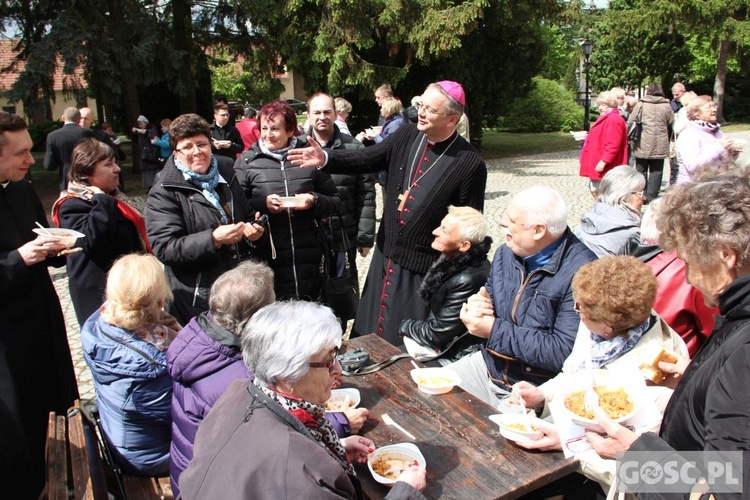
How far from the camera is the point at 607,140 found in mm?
8195

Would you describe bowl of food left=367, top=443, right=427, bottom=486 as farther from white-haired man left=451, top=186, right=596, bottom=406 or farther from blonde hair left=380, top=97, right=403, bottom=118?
blonde hair left=380, top=97, right=403, bottom=118

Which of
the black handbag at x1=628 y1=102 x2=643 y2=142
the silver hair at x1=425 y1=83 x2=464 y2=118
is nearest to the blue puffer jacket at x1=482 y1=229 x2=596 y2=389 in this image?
the silver hair at x1=425 y1=83 x2=464 y2=118

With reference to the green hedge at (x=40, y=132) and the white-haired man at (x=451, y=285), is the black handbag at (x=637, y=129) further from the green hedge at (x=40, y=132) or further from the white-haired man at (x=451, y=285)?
the green hedge at (x=40, y=132)

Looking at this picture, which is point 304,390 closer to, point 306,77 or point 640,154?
point 640,154

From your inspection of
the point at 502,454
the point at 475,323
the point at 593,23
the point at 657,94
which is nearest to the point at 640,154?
the point at 657,94

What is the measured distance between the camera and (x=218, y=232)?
11.4 feet

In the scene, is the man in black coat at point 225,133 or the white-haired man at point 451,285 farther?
the man in black coat at point 225,133

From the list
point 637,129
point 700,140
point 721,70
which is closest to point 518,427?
point 700,140

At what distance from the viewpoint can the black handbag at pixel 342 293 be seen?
450cm

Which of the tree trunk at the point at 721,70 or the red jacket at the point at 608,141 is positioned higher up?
the tree trunk at the point at 721,70

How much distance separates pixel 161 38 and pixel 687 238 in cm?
1491

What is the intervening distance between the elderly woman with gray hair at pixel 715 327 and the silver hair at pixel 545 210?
3.28 feet

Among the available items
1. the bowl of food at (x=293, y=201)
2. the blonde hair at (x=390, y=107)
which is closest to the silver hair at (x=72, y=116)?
the blonde hair at (x=390, y=107)

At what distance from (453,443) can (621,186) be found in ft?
8.63
